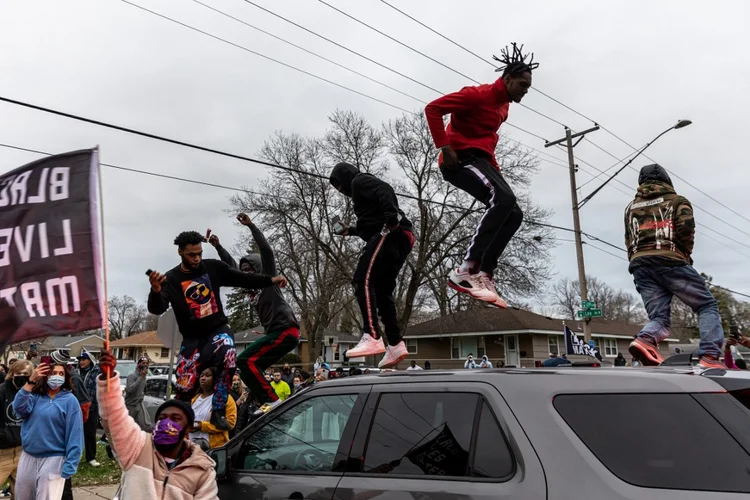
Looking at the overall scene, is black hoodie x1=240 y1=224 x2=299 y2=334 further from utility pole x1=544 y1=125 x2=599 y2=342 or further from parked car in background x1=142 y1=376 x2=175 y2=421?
utility pole x1=544 y1=125 x2=599 y2=342

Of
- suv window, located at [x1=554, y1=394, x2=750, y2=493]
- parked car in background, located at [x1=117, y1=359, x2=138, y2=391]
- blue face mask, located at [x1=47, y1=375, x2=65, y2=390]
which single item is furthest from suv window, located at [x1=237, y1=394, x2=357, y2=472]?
parked car in background, located at [x1=117, y1=359, x2=138, y2=391]

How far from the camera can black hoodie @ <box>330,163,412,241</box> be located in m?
5.12

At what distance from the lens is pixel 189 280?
5.22 m

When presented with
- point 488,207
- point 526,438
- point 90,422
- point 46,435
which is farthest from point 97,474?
point 526,438

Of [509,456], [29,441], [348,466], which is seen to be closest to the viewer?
[509,456]

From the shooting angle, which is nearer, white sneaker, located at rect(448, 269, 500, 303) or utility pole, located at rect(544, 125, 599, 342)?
white sneaker, located at rect(448, 269, 500, 303)

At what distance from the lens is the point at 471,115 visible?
16.7 feet

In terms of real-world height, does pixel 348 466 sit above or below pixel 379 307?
below

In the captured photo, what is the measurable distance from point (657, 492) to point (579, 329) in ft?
140

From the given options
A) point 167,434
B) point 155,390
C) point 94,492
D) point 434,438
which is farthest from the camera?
point 155,390

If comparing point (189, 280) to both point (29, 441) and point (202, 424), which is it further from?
point (29, 441)

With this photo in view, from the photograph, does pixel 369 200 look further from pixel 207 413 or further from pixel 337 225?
pixel 207 413

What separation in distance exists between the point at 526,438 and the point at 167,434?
7.44ft

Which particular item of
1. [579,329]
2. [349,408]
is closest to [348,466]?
[349,408]
